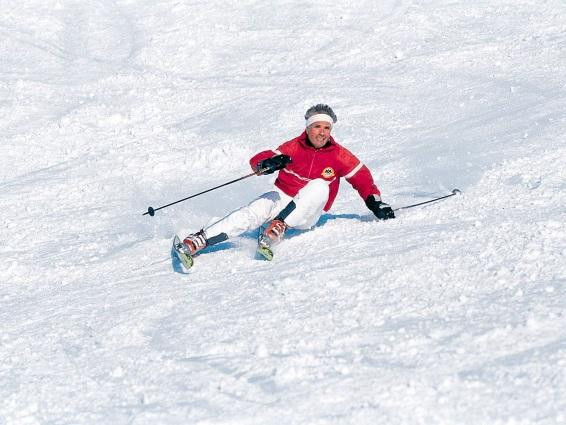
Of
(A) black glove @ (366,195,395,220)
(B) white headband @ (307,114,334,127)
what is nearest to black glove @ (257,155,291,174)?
(B) white headband @ (307,114,334,127)

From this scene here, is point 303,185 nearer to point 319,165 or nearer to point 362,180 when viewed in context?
point 319,165

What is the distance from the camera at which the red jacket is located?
22.1 feet

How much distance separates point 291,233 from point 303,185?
42 cm

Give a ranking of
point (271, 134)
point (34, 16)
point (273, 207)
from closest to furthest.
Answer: point (273, 207), point (271, 134), point (34, 16)

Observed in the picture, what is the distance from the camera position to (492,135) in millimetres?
8273

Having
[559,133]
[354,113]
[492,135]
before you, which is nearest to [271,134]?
[354,113]

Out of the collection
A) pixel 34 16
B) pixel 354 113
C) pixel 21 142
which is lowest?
pixel 354 113

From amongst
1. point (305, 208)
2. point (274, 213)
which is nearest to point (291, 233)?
point (274, 213)

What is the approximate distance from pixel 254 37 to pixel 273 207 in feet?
25.3

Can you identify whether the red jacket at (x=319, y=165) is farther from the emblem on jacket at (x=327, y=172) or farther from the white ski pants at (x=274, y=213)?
the white ski pants at (x=274, y=213)

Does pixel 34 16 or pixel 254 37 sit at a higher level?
pixel 34 16

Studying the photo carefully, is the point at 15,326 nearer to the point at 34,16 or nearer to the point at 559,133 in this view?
the point at 559,133

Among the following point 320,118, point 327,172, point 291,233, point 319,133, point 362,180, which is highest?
point 320,118

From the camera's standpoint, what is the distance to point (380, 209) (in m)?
6.52
